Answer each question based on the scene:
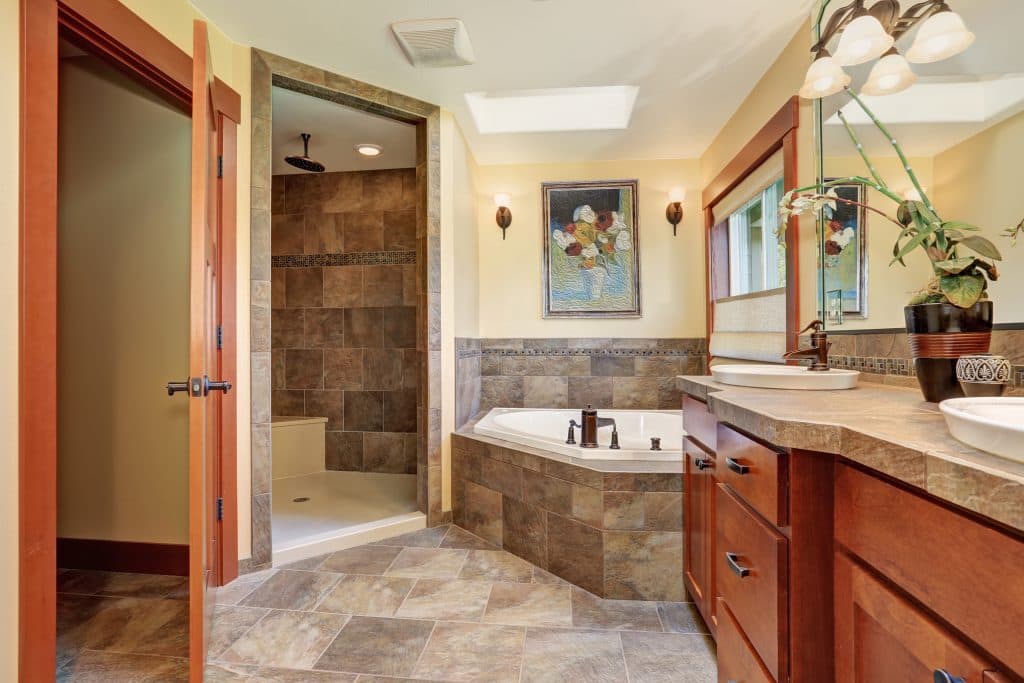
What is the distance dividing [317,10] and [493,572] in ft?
8.27

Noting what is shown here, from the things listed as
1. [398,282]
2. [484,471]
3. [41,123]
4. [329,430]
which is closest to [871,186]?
[484,471]

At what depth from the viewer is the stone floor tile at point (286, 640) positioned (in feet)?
5.32

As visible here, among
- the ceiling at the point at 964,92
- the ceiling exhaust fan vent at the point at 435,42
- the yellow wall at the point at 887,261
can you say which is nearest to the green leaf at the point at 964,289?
the yellow wall at the point at 887,261

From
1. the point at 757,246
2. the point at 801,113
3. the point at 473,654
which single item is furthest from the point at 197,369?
the point at 757,246

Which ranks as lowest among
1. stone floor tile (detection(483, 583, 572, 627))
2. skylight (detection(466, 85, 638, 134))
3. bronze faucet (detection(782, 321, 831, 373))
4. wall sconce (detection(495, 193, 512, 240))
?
stone floor tile (detection(483, 583, 572, 627))

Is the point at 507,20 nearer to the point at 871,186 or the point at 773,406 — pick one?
the point at 871,186

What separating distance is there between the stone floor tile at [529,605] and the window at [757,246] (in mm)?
1782

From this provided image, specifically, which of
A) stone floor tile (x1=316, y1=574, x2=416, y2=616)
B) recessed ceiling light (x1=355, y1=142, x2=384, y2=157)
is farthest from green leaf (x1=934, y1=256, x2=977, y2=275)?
recessed ceiling light (x1=355, y1=142, x2=384, y2=157)

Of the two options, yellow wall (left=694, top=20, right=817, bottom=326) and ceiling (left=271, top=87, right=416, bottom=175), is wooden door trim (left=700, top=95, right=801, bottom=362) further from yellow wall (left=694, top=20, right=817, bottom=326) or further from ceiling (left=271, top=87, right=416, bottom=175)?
ceiling (left=271, top=87, right=416, bottom=175)

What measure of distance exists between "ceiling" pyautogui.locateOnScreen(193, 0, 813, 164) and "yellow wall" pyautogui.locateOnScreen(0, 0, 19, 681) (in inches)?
33.4

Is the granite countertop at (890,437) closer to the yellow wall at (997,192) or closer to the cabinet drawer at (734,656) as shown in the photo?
the yellow wall at (997,192)

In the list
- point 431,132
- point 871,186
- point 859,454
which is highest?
point 431,132

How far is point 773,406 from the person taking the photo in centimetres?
102

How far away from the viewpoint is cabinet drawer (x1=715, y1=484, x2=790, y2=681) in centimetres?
91
